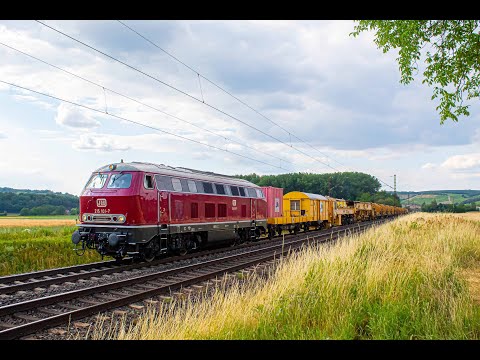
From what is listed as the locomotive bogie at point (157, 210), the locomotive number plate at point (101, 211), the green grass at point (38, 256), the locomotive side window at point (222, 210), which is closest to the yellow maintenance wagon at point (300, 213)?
the locomotive bogie at point (157, 210)

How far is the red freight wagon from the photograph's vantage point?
2694cm

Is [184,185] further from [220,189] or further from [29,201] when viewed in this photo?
[29,201]

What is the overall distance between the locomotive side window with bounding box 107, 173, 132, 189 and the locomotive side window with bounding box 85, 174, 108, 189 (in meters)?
0.37

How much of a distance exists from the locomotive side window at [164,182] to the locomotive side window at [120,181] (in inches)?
41.5

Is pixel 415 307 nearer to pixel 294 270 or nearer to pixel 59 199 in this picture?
pixel 294 270

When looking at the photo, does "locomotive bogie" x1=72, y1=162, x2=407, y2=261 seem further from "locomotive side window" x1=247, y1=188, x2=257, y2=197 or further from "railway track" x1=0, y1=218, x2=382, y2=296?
"railway track" x1=0, y1=218, x2=382, y2=296

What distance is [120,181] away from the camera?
1409 cm

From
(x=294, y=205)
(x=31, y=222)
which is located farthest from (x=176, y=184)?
(x=31, y=222)

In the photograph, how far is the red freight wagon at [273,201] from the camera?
2694 centimetres

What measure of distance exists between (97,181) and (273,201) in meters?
15.0

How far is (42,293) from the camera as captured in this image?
10102 mm

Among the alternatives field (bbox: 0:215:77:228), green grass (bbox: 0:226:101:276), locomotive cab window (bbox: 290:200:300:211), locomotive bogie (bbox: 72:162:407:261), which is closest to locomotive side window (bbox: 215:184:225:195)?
locomotive bogie (bbox: 72:162:407:261)
